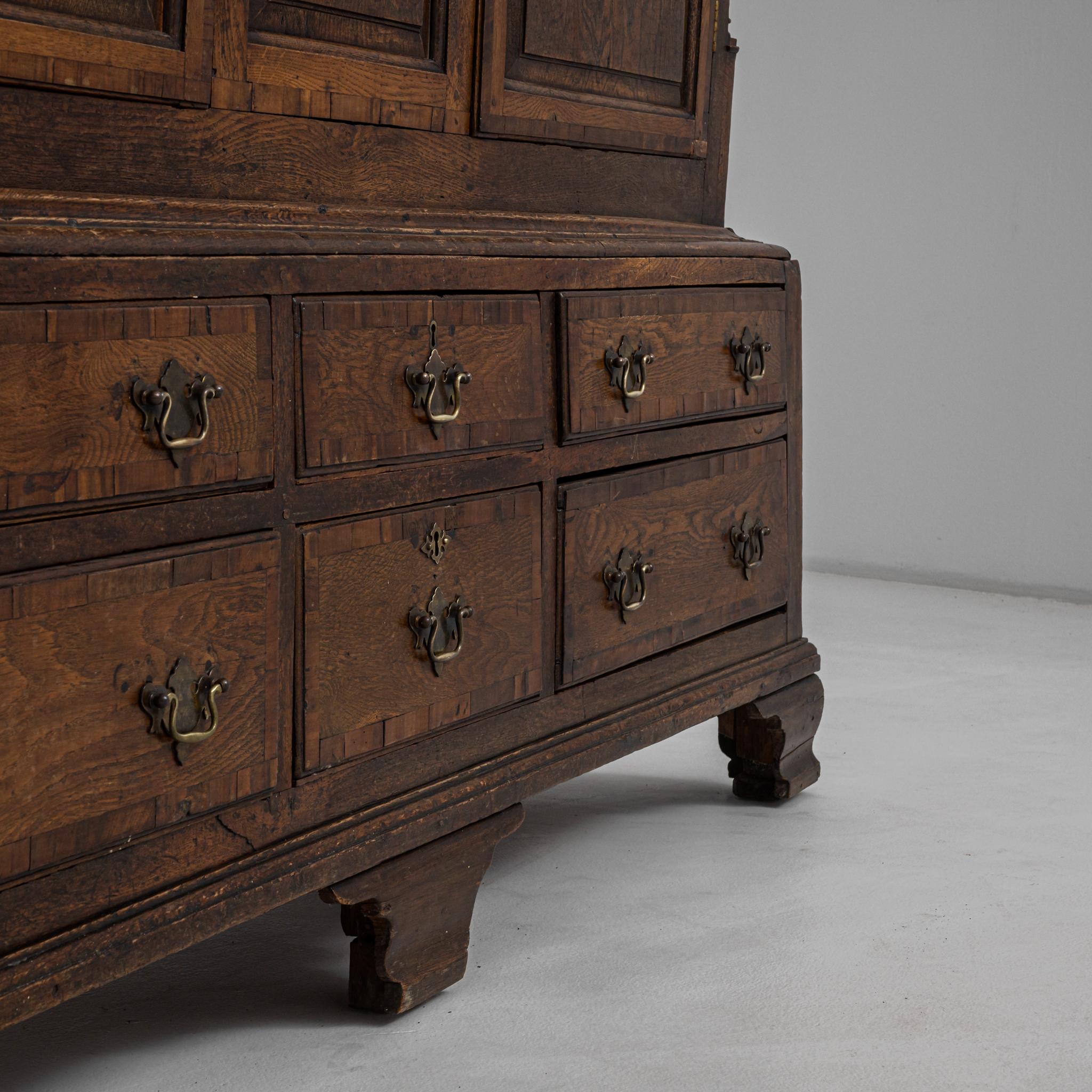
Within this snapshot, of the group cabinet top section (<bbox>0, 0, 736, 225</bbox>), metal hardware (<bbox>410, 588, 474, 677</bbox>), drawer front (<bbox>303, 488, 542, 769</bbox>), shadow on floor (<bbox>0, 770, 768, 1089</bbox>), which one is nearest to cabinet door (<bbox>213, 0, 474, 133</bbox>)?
cabinet top section (<bbox>0, 0, 736, 225</bbox>)

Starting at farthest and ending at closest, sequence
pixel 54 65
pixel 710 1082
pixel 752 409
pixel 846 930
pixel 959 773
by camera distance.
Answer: pixel 959 773 → pixel 752 409 → pixel 846 930 → pixel 710 1082 → pixel 54 65

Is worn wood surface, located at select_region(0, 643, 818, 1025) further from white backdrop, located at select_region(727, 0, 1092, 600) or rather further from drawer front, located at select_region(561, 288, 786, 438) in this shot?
white backdrop, located at select_region(727, 0, 1092, 600)

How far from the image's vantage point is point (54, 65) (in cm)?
142

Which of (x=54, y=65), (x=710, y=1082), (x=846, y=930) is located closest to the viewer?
(x=54, y=65)

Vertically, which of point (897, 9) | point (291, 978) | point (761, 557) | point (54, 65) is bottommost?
point (291, 978)

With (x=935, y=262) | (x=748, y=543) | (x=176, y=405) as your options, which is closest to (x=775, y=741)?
(x=748, y=543)

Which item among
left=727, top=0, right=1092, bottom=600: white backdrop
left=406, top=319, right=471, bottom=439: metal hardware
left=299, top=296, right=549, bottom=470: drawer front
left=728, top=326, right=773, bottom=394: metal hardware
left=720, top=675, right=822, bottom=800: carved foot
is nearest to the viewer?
left=299, top=296, right=549, bottom=470: drawer front

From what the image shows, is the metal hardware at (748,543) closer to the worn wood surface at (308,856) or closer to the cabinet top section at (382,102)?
the worn wood surface at (308,856)

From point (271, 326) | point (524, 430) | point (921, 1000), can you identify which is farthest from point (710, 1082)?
point (271, 326)

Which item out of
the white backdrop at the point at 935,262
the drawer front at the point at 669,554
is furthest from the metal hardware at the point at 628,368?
the white backdrop at the point at 935,262

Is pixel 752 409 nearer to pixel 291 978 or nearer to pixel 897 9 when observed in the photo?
pixel 291 978

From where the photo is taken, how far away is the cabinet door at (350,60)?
161 cm

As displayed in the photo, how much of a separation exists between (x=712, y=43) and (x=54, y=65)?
4.14 feet

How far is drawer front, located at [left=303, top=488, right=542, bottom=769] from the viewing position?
161 centimetres
